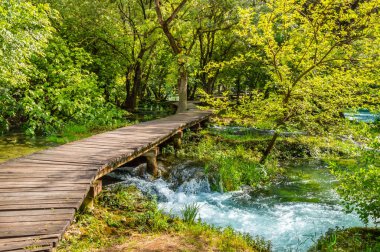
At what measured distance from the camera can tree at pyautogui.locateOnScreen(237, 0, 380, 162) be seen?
948 cm

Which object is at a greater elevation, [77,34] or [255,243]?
[77,34]

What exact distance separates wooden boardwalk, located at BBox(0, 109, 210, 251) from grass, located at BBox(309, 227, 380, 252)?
15.0ft

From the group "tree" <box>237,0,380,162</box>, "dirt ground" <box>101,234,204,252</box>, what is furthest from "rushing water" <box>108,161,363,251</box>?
"tree" <box>237,0,380,162</box>

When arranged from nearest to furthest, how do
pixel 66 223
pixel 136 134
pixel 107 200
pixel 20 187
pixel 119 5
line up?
1. pixel 66 223
2. pixel 20 187
3. pixel 107 200
4. pixel 136 134
5. pixel 119 5

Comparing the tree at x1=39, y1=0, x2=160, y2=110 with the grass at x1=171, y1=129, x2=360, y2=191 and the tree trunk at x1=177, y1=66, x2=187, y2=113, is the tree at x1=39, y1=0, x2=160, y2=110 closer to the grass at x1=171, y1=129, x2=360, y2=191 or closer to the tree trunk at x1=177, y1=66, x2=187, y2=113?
the tree trunk at x1=177, y1=66, x2=187, y2=113

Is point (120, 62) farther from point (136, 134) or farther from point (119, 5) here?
point (136, 134)

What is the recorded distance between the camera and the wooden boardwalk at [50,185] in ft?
12.7

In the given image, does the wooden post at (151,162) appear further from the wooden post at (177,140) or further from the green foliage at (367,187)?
the green foliage at (367,187)

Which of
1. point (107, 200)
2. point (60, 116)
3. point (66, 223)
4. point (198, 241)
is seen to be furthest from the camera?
point (60, 116)

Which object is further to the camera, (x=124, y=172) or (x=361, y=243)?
(x=124, y=172)

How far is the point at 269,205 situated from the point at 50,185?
5740mm

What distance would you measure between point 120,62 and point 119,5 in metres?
3.41

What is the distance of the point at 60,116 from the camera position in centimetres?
1423

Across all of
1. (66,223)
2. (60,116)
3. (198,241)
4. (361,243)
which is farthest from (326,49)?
(60,116)
